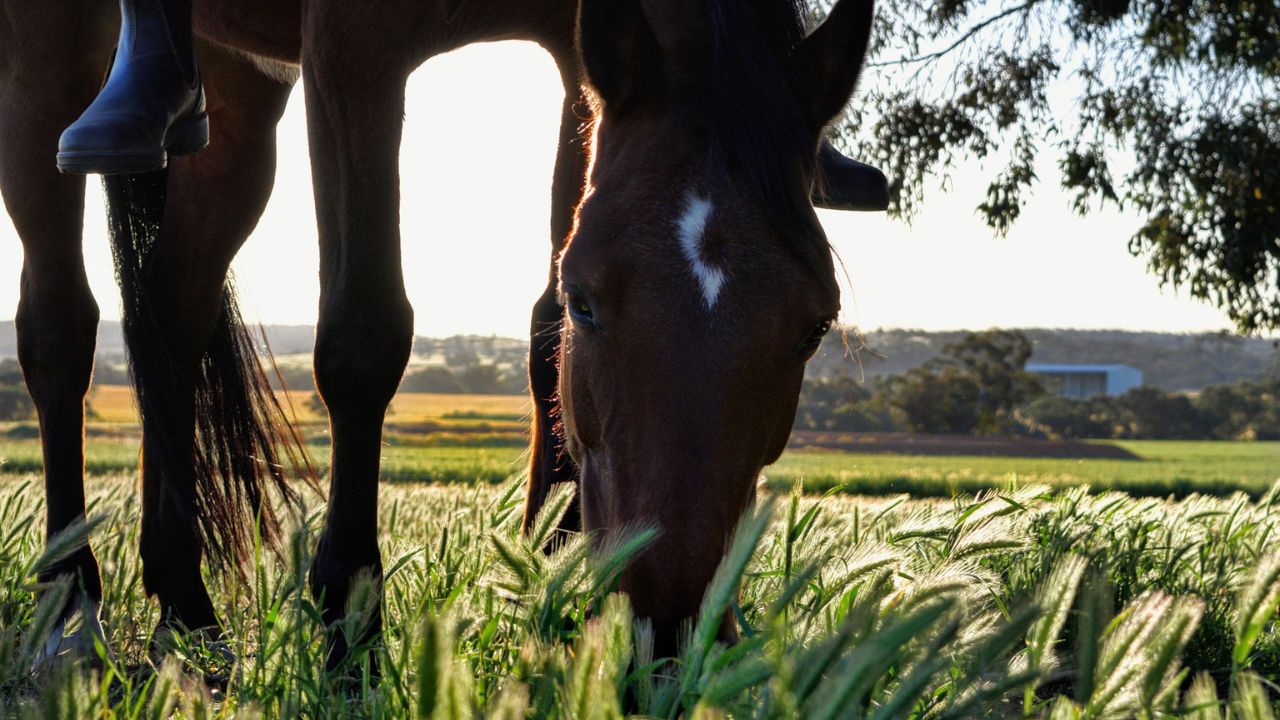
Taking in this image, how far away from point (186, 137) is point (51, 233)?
0.63 metres

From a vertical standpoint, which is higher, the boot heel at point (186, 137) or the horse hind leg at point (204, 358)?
the boot heel at point (186, 137)

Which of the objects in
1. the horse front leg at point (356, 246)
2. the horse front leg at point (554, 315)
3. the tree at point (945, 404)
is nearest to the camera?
the horse front leg at point (356, 246)

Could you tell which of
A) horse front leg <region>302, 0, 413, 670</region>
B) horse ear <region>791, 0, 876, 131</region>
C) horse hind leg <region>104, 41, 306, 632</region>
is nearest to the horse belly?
horse hind leg <region>104, 41, 306, 632</region>

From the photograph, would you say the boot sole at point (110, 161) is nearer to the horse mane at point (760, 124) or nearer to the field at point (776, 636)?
the field at point (776, 636)

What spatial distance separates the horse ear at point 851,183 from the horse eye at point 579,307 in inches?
60.1

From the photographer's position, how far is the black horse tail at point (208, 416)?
3.97 metres

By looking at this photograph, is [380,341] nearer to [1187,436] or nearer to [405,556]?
[405,556]

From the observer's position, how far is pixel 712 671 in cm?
141

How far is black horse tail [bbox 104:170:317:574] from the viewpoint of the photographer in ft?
13.0

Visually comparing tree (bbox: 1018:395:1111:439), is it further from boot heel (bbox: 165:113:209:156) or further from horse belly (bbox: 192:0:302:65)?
boot heel (bbox: 165:113:209:156)

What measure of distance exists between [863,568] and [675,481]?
417mm

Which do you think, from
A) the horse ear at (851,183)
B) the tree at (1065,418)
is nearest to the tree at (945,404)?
the tree at (1065,418)

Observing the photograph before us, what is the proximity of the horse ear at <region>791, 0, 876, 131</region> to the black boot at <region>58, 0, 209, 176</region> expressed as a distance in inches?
85.0

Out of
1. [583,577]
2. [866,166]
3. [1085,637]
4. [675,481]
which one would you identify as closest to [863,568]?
[675,481]
